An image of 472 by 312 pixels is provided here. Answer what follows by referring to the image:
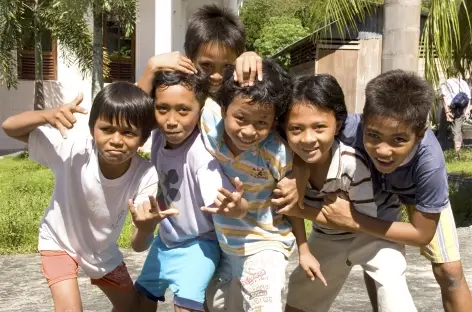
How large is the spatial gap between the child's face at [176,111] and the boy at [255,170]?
0.21 feet

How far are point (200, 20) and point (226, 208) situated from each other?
1.03 meters

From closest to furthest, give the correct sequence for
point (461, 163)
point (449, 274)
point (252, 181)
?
point (252, 181) < point (449, 274) < point (461, 163)

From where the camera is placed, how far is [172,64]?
3.29 metres

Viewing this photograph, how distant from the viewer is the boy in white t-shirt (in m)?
3.23

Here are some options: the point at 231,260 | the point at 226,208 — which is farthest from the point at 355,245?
the point at 226,208

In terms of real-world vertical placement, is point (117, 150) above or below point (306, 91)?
below

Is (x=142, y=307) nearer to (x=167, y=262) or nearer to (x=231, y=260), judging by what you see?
(x=167, y=262)

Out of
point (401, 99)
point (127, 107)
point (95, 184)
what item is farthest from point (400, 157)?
point (95, 184)

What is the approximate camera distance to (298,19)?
25.9 metres

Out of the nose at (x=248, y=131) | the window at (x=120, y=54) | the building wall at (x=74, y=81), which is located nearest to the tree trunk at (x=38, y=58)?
the building wall at (x=74, y=81)

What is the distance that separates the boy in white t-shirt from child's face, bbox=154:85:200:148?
0.05m

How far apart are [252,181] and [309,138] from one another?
0.32 meters

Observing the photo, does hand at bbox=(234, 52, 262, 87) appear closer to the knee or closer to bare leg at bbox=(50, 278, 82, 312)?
bare leg at bbox=(50, 278, 82, 312)

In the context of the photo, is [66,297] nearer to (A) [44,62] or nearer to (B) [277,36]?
(A) [44,62]
